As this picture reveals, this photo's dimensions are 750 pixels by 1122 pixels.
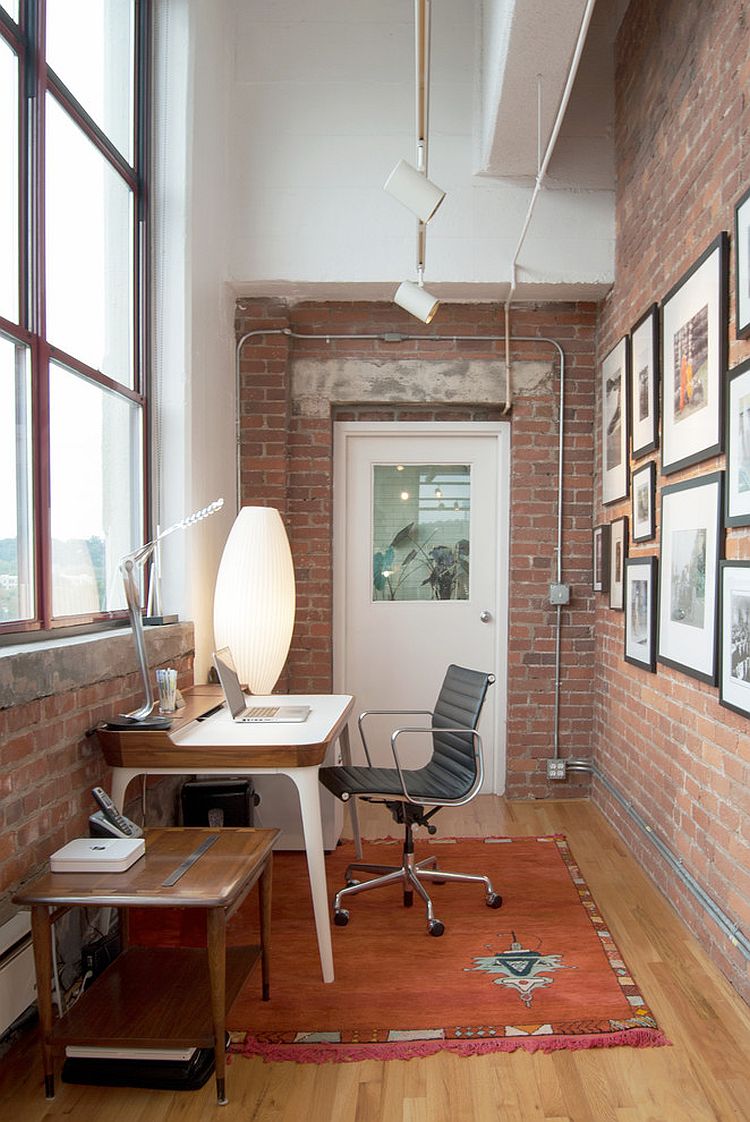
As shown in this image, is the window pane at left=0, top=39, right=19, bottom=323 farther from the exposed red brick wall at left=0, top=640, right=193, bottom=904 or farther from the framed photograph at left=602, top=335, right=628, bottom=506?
the framed photograph at left=602, top=335, right=628, bottom=506

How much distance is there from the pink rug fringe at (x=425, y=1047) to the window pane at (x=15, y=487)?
4.73 ft

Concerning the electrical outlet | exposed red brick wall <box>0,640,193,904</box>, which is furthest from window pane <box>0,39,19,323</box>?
the electrical outlet

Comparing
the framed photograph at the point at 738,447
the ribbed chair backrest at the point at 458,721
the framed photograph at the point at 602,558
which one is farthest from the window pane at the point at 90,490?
the framed photograph at the point at 602,558

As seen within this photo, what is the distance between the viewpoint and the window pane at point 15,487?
2.52 metres

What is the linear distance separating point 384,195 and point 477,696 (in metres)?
2.72

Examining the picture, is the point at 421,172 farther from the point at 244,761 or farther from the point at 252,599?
the point at 244,761

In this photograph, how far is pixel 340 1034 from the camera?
2465mm

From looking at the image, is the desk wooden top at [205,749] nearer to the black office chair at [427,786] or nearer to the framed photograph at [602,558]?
the black office chair at [427,786]

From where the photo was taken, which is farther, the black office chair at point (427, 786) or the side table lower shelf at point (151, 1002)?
the black office chair at point (427, 786)

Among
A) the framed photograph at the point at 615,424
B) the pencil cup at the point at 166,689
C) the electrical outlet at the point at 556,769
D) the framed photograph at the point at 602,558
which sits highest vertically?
the framed photograph at the point at 615,424

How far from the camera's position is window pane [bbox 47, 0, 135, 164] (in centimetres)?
298

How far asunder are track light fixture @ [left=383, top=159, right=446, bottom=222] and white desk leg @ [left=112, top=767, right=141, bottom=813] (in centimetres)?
216

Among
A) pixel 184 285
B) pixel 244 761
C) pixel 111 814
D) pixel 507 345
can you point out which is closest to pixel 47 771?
pixel 111 814

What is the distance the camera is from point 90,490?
323 centimetres
